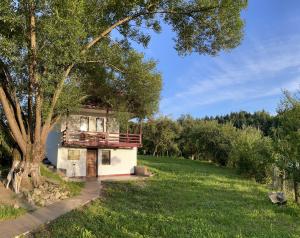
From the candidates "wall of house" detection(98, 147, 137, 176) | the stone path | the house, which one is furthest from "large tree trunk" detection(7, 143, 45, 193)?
"wall of house" detection(98, 147, 137, 176)

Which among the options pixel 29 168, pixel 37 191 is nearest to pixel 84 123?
pixel 29 168

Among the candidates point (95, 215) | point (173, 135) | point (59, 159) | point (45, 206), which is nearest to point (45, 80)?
point (45, 206)

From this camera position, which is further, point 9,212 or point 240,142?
point 240,142

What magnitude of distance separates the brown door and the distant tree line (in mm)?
13140

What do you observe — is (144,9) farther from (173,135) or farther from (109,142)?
(173,135)

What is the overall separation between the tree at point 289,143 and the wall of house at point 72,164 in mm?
16282

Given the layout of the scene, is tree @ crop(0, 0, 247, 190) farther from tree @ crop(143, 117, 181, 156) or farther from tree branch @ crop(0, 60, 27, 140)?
tree @ crop(143, 117, 181, 156)

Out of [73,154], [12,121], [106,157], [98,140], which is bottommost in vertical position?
[106,157]

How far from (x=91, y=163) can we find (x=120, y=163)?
2.52 m

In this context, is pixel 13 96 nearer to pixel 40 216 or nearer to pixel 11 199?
pixel 11 199

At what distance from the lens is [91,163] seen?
100ft

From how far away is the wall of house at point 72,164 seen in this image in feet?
94.9

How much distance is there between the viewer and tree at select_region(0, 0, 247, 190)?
1471cm

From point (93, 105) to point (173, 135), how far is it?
33.2 meters
